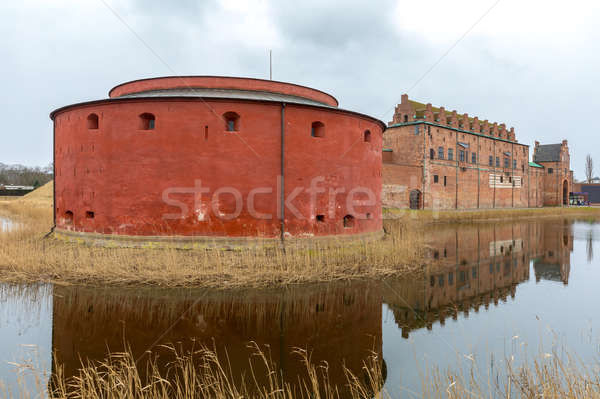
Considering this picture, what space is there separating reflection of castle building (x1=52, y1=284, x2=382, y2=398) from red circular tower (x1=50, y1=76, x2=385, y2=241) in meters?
3.30

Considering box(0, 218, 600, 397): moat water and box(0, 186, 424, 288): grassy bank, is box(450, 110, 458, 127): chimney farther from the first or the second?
box(0, 218, 600, 397): moat water

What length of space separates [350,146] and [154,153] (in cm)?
588

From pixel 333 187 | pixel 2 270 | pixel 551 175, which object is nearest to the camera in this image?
pixel 2 270

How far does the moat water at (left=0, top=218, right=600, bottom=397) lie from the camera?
4.23 m

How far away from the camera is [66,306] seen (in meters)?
5.71

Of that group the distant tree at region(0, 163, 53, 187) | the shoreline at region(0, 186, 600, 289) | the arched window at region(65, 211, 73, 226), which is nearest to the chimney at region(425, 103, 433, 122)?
the shoreline at region(0, 186, 600, 289)

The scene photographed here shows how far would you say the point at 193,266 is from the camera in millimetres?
7500

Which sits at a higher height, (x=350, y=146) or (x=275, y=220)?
(x=350, y=146)

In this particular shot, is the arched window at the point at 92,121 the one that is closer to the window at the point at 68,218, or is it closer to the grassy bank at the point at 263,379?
the window at the point at 68,218

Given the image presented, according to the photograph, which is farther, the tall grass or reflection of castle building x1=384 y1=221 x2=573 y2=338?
reflection of castle building x1=384 y1=221 x2=573 y2=338

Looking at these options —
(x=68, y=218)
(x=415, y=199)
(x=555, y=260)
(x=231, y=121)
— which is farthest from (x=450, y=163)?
(x=68, y=218)

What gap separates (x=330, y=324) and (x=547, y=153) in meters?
48.8

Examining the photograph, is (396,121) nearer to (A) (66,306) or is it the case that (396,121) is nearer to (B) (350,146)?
(B) (350,146)

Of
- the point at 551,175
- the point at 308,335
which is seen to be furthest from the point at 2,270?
the point at 551,175
